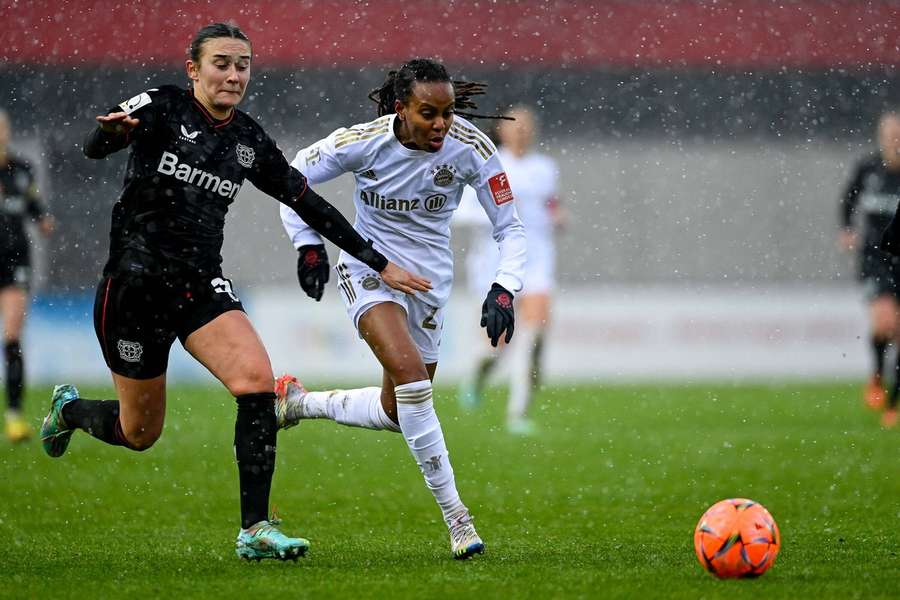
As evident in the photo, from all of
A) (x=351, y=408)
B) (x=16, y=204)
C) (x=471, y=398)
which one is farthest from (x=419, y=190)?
(x=471, y=398)

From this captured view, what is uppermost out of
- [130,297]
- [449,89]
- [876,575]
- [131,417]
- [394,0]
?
[394,0]

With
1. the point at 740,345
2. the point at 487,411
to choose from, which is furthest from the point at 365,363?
the point at 740,345

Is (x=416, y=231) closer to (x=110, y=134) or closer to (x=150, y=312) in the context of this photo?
(x=150, y=312)

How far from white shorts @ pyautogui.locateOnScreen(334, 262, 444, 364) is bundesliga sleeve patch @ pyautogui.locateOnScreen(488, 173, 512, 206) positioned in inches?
22.7

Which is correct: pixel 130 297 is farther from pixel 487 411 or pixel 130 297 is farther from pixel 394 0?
pixel 394 0

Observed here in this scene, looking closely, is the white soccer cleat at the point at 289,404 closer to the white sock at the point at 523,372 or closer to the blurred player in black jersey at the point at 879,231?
the white sock at the point at 523,372

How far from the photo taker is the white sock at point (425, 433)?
597 cm

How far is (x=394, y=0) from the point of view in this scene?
20672 millimetres

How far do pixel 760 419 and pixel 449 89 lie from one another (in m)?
7.65

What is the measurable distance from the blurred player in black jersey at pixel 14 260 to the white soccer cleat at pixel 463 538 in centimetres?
552

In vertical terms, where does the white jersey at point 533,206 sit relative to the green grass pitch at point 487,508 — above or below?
above

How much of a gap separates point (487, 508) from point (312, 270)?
1.86 m

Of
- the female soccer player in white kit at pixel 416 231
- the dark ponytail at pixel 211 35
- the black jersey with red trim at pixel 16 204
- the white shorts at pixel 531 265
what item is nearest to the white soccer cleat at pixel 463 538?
the female soccer player in white kit at pixel 416 231

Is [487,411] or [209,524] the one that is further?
[487,411]
